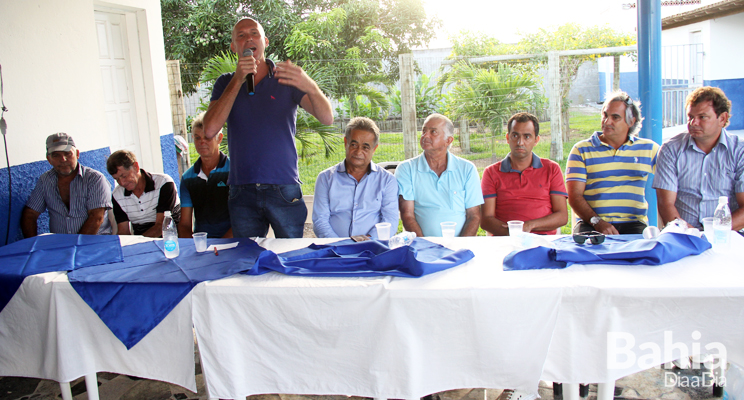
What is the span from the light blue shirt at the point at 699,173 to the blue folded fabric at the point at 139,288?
2463 millimetres

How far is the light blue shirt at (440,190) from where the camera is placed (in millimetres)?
3301

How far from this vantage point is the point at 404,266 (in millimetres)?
2061

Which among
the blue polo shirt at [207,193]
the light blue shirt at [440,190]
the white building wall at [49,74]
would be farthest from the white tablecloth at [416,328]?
the white building wall at [49,74]

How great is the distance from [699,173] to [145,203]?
137 inches

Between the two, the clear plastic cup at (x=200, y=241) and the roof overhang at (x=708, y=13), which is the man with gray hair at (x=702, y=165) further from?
the roof overhang at (x=708, y=13)

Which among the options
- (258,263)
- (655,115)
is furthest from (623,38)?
(258,263)

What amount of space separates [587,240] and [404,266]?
876mm

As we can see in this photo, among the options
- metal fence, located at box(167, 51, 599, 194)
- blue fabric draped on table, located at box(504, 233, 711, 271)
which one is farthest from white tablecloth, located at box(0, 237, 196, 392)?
metal fence, located at box(167, 51, 599, 194)

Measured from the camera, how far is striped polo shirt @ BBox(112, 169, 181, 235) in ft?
11.7

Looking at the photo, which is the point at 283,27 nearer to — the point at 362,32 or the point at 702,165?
the point at 362,32

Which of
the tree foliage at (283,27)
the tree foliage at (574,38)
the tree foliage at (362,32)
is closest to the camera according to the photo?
the tree foliage at (574,38)

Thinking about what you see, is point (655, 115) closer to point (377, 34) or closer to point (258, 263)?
point (258, 263)

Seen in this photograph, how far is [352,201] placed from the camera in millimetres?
3143

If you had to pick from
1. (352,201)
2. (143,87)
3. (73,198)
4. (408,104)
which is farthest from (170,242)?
(408,104)
